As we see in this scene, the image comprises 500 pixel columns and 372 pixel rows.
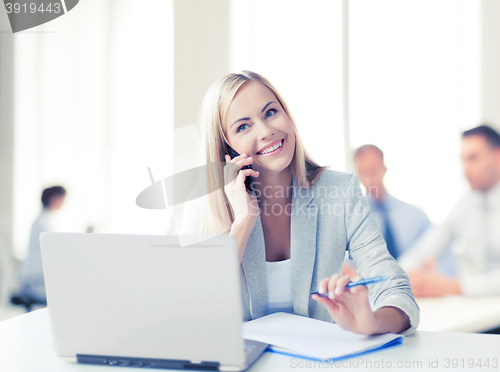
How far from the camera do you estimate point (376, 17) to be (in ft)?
11.9

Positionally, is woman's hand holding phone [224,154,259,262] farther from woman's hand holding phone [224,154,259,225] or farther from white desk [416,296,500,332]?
white desk [416,296,500,332]

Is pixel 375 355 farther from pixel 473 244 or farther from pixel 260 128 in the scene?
pixel 473 244

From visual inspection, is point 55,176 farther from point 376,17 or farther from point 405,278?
point 405,278

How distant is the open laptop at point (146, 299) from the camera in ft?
2.28

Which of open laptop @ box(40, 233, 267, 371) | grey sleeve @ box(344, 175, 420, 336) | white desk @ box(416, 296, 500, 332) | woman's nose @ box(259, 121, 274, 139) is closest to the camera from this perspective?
open laptop @ box(40, 233, 267, 371)

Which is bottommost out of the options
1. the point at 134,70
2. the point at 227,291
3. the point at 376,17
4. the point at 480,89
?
the point at 227,291

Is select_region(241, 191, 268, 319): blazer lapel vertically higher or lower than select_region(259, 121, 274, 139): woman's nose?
lower

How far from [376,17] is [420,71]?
61cm

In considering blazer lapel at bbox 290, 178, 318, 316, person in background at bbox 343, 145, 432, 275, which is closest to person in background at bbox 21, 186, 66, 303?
blazer lapel at bbox 290, 178, 318, 316

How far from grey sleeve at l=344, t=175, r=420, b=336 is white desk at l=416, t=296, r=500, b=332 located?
4.42 feet

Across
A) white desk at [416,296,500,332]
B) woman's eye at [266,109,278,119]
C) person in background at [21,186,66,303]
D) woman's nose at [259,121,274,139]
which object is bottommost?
white desk at [416,296,500,332]

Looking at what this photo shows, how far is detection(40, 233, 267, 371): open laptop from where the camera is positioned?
695mm

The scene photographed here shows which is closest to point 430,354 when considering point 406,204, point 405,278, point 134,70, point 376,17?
point 405,278

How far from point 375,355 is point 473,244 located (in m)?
2.80
